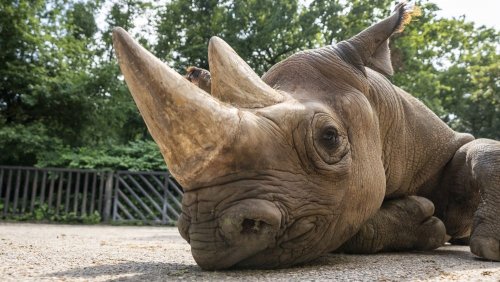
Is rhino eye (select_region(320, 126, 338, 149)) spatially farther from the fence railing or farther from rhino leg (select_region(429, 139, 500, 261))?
the fence railing

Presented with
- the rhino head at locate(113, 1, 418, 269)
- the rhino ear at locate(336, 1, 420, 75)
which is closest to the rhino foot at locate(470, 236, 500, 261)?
the rhino head at locate(113, 1, 418, 269)

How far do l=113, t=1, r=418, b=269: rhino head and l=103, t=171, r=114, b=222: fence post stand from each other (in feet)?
35.8

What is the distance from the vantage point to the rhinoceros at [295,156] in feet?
8.15

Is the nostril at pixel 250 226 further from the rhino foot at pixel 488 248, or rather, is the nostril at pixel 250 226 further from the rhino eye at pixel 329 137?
the rhino foot at pixel 488 248

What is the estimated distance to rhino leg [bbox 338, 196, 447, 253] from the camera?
383 cm

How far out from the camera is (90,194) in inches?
550

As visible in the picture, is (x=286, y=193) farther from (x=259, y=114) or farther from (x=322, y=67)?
(x=322, y=67)

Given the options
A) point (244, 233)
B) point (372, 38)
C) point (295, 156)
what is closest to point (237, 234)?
point (244, 233)

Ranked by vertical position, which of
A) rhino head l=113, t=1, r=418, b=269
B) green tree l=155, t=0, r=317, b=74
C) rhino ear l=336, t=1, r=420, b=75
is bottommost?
rhino head l=113, t=1, r=418, b=269

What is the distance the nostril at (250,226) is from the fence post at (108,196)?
1156 cm

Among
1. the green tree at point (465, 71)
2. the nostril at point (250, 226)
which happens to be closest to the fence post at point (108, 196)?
the nostril at point (250, 226)

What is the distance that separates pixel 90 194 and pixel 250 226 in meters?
12.2

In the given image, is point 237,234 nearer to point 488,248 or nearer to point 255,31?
point 488,248

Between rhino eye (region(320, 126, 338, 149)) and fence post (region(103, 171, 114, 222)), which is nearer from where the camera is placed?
rhino eye (region(320, 126, 338, 149))
